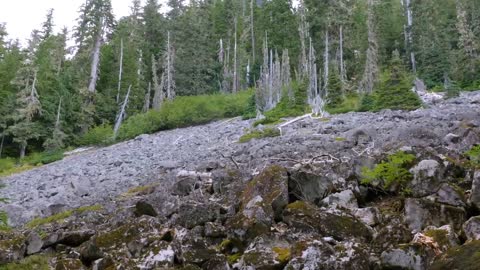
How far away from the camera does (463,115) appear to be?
606 inches

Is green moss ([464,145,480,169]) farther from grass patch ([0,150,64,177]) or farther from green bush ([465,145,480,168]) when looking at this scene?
grass patch ([0,150,64,177])

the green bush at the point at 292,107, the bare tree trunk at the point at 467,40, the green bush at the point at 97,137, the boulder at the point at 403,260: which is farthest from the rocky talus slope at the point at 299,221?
the bare tree trunk at the point at 467,40

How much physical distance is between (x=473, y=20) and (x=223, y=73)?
76.7ft

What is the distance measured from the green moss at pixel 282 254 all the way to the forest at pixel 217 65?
56.7 feet

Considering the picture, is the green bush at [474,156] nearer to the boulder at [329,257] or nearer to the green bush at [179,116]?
the boulder at [329,257]

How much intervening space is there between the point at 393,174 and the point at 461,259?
320 centimetres

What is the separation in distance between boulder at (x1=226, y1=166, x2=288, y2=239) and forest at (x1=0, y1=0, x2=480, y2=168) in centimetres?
1533

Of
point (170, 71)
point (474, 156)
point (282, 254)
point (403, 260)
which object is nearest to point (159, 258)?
point (282, 254)

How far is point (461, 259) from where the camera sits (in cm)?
464

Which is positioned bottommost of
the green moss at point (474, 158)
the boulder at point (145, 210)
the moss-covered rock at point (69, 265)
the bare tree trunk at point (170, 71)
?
the moss-covered rock at point (69, 265)

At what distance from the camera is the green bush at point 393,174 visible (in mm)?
7742

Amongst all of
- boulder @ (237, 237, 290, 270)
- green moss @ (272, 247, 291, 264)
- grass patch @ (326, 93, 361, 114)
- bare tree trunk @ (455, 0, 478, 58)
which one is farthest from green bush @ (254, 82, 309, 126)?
green moss @ (272, 247, 291, 264)

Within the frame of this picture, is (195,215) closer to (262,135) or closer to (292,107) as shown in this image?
(262,135)

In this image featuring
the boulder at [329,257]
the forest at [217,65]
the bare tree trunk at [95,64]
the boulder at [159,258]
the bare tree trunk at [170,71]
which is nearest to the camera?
the boulder at [329,257]
